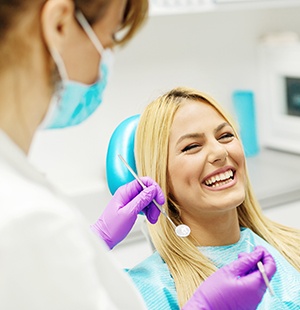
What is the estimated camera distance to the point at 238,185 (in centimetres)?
158

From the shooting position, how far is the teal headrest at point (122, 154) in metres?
1.65

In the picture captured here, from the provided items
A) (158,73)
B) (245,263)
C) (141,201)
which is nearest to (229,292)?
(245,263)

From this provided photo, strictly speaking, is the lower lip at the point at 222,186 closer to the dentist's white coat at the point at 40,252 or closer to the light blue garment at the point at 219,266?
the light blue garment at the point at 219,266

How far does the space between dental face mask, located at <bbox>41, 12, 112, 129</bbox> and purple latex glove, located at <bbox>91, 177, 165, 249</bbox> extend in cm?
55

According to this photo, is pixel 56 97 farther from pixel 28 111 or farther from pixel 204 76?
pixel 204 76

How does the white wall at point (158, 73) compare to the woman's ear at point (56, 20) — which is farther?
the white wall at point (158, 73)

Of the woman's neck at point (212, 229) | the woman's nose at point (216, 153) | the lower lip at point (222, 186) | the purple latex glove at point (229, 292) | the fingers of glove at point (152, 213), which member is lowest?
the woman's neck at point (212, 229)

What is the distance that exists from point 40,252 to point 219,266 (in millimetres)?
924

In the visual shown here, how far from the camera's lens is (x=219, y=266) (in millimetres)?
1576

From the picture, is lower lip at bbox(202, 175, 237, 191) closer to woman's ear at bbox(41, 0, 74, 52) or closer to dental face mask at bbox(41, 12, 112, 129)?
dental face mask at bbox(41, 12, 112, 129)

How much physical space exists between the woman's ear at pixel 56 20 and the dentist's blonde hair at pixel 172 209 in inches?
32.5

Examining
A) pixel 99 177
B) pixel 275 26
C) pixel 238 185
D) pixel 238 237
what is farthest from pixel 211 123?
pixel 275 26

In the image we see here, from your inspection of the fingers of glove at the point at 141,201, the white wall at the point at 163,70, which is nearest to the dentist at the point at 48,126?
the fingers of glove at the point at 141,201

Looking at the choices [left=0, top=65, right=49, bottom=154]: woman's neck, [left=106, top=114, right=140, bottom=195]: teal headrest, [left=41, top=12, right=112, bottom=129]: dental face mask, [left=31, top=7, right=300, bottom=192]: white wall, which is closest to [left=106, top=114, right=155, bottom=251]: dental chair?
[left=106, top=114, right=140, bottom=195]: teal headrest
